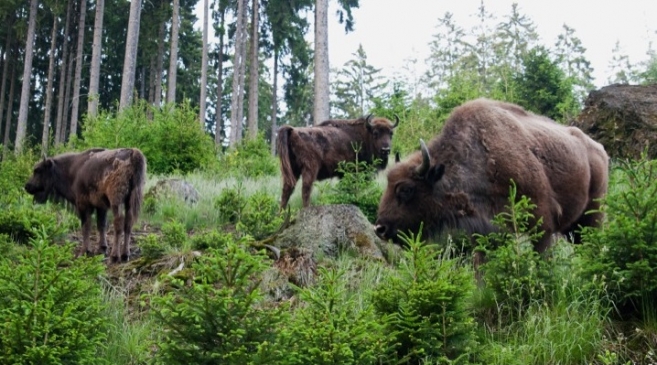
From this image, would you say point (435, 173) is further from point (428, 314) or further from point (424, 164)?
point (428, 314)

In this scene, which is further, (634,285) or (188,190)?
(188,190)

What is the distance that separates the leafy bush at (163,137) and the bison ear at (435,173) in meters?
9.45

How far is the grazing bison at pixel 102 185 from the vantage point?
27.2 feet

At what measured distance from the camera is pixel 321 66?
1736 cm

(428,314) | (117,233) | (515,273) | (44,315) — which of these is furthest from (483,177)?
(117,233)

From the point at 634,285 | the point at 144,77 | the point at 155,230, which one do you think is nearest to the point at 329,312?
the point at 634,285

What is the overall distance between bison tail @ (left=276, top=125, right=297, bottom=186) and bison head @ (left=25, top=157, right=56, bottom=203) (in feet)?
11.6

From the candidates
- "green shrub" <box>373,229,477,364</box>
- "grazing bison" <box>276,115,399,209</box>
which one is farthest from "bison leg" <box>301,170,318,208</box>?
"green shrub" <box>373,229,477,364</box>

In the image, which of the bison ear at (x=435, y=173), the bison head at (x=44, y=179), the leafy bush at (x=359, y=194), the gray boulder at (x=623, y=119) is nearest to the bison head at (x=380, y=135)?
the leafy bush at (x=359, y=194)

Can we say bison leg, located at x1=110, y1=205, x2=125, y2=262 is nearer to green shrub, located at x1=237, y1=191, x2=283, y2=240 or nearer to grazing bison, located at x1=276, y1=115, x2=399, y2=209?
green shrub, located at x1=237, y1=191, x2=283, y2=240

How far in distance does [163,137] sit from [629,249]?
12494 millimetres

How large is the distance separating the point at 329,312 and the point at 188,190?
8377 millimetres

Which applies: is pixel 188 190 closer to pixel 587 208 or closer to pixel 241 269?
pixel 587 208

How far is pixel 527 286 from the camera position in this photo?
4.96 metres
